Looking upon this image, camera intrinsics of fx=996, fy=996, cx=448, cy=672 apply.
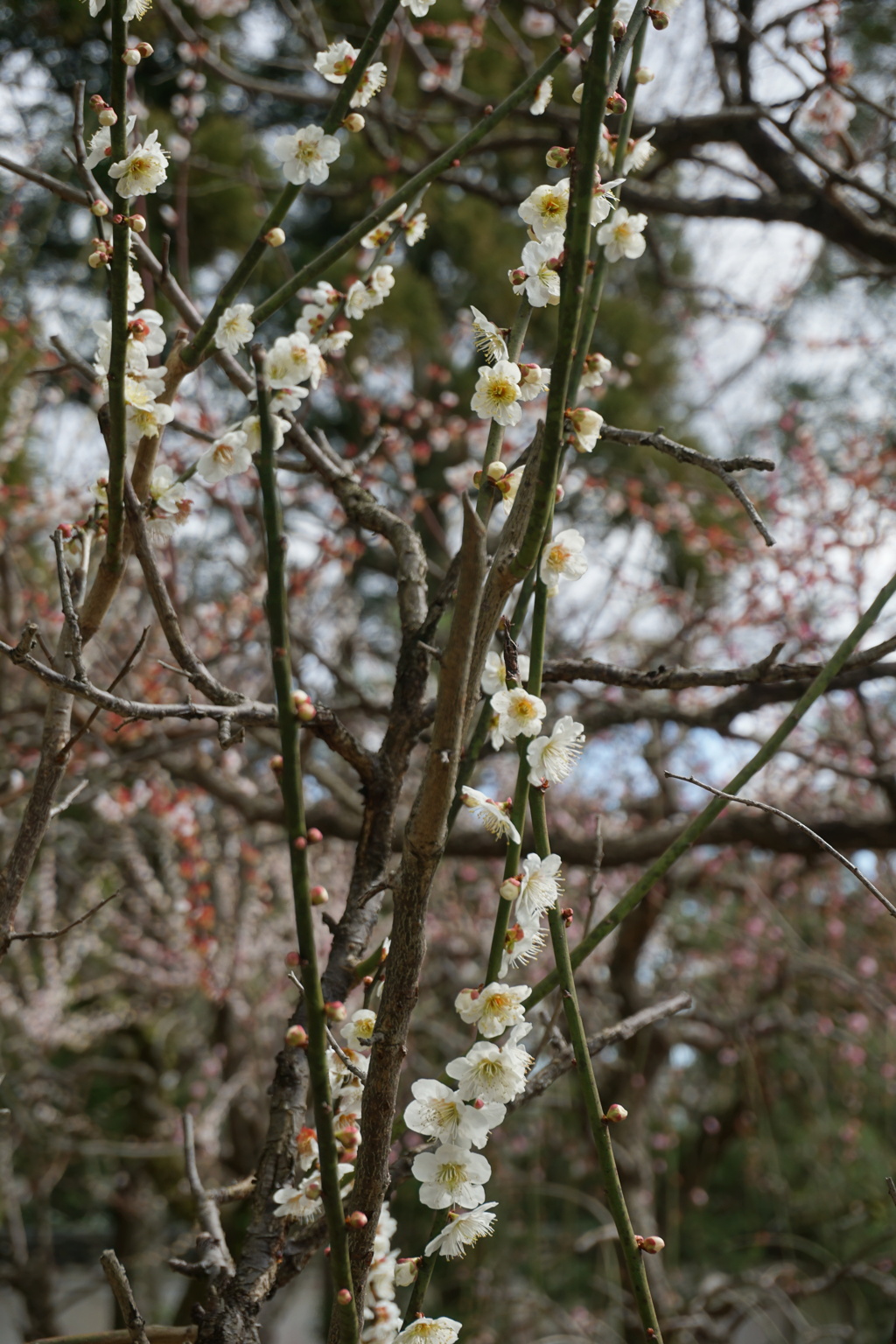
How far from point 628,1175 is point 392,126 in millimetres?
3598

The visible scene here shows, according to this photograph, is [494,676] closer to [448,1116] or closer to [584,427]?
[584,427]

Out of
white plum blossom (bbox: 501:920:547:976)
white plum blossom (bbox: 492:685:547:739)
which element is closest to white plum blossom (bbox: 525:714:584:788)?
white plum blossom (bbox: 492:685:547:739)

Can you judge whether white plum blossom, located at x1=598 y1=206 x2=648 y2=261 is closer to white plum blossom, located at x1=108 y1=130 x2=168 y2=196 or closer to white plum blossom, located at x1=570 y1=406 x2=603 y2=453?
white plum blossom, located at x1=570 y1=406 x2=603 y2=453

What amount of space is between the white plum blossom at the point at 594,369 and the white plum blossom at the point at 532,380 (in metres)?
0.16

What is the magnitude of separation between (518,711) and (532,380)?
30cm

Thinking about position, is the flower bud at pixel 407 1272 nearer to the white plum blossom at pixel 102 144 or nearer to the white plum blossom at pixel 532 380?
the white plum blossom at pixel 532 380

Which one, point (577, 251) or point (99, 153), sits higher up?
point (99, 153)

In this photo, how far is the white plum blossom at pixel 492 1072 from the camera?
75cm

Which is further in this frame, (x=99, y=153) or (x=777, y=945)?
(x=777, y=945)

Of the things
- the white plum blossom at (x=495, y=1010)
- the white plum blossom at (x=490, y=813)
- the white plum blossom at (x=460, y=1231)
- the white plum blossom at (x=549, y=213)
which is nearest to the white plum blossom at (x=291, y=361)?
the white plum blossom at (x=549, y=213)

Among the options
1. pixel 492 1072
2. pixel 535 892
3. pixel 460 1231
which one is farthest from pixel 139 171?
pixel 460 1231

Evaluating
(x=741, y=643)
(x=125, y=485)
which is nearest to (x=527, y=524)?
(x=125, y=485)

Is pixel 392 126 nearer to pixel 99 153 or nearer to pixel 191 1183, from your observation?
pixel 99 153

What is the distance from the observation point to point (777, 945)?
4000mm
